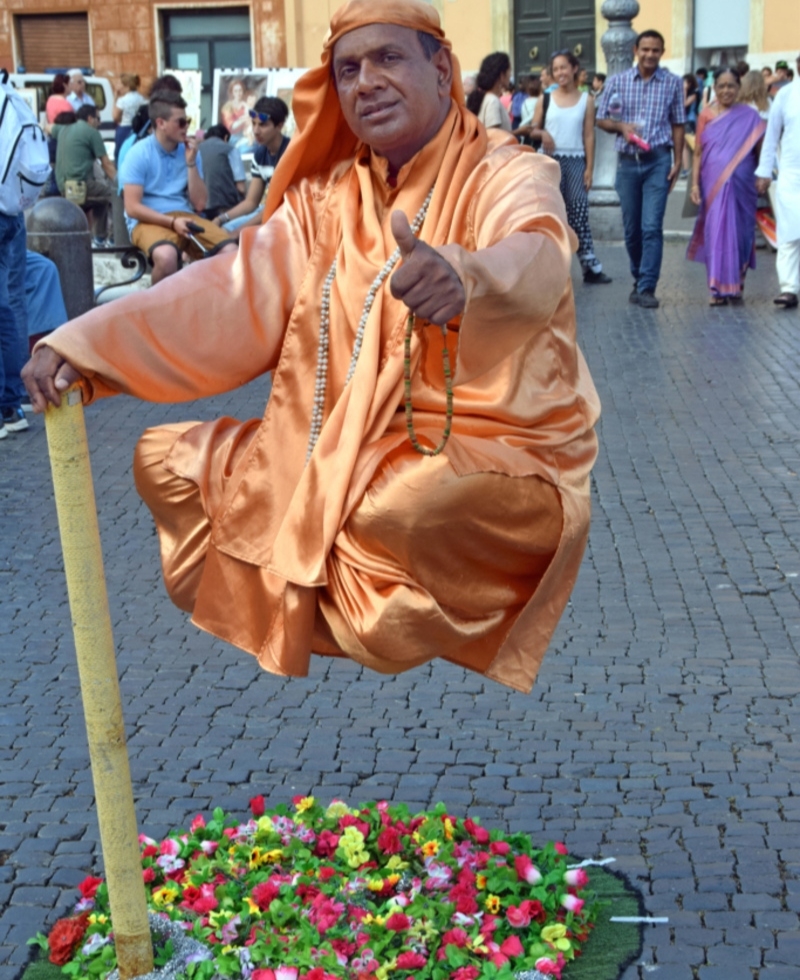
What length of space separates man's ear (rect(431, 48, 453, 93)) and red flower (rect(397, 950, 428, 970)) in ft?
5.92

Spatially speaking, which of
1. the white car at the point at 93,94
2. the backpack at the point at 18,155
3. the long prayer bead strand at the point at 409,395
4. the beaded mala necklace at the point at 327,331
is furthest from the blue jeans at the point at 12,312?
the white car at the point at 93,94

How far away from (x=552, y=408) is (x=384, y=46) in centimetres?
78

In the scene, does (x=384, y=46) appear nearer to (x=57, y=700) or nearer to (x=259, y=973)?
(x=259, y=973)

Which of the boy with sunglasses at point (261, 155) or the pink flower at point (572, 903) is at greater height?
the boy with sunglasses at point (261, 155)

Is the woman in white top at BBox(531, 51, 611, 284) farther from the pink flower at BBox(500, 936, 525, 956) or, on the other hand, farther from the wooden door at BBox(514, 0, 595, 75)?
the wooden door at BBox(514, 0, 595, 75)

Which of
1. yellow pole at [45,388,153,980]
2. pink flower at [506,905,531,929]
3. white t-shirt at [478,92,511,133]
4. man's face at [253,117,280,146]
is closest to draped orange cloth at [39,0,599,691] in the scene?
yellow pole at [45,388,153,980]

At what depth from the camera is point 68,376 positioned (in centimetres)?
292

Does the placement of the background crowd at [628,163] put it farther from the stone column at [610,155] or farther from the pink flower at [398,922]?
the pink flower at [398,922]

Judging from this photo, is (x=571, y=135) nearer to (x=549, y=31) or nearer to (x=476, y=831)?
(x=476, y=831)

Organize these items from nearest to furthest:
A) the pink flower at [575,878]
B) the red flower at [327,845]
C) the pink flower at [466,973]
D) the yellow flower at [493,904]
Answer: the pink flower at [466,973] < the yellow flower at [493,904] < the pink flower at [575,878] < the red flower at [327,845]

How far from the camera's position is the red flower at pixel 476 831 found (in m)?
3.76

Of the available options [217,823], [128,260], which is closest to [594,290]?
[128,260]

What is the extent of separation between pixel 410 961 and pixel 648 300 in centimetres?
987

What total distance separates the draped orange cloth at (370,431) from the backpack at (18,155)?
16.8 feet
